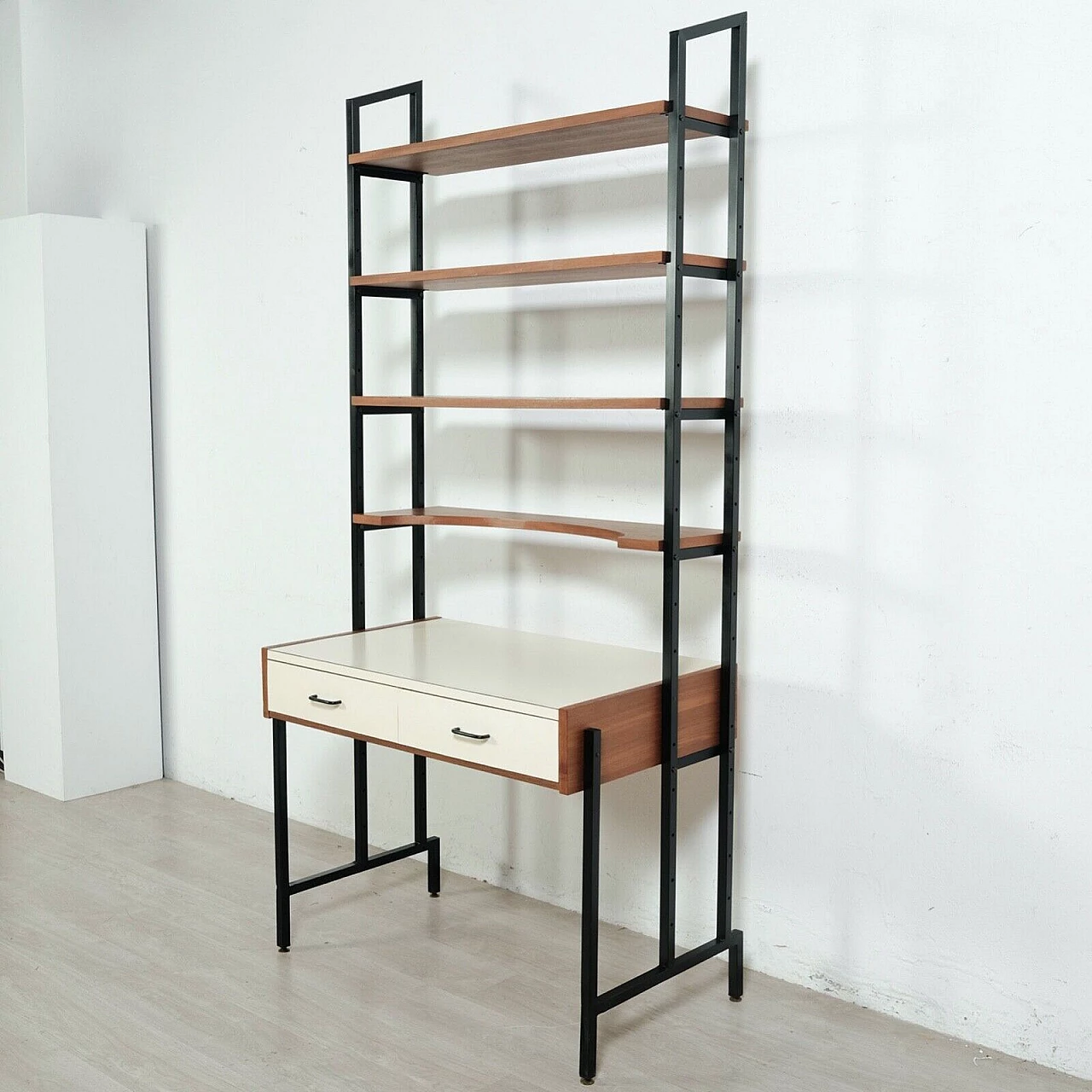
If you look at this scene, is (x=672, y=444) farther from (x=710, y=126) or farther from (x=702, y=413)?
(x=710, y=126)

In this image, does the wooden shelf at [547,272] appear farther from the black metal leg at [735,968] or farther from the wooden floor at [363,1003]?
the wooden floor at [363,1003]

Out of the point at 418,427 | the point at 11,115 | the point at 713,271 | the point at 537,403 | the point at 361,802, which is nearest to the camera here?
the point at 713,271

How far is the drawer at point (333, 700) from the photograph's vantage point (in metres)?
2.85

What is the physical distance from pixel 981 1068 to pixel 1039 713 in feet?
2.36

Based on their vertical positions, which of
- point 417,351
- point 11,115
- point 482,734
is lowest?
point 482,734

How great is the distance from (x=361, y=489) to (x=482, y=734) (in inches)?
36.2

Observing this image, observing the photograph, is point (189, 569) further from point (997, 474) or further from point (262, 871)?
point (997, 474)

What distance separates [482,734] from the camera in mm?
2641

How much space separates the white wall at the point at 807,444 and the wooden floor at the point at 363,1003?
153 millimetres

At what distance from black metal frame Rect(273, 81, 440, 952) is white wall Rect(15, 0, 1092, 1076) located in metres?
0.17

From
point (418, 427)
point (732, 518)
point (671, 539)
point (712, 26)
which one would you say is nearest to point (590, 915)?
point (671, 539)

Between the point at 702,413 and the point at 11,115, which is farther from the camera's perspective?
the point at 11,115

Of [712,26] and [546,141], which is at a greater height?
[712,26]

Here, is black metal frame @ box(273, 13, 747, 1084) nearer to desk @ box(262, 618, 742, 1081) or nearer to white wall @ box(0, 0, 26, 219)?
desk @ box(262, 618, 742, 1081)
